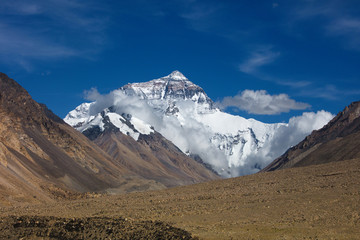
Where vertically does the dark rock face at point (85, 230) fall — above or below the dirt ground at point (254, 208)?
below

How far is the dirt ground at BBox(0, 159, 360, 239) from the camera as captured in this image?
32.8 m

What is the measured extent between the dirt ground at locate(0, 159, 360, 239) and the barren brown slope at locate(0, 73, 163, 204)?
24568 mm

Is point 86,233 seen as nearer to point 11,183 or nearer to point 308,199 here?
point 308,199

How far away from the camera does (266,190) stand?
5178 centimetres

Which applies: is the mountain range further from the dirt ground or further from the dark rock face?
the dark rock face

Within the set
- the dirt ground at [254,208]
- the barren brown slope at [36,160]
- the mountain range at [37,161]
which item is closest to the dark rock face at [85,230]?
the dirt ground at [254,208]

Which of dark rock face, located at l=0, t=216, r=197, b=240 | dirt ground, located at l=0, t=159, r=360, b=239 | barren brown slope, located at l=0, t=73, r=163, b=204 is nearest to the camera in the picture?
dark rock face, located at l=0, t=216, r=197, b=240

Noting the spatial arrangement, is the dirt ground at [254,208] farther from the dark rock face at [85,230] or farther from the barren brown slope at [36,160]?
the barren brown slope at [36,160]

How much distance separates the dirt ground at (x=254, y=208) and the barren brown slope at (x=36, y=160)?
80.6 ft

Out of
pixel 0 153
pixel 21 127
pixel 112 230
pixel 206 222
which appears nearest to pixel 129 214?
pixel 206 222

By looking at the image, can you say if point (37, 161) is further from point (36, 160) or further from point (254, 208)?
point (254, 208)

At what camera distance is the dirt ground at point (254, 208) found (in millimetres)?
32844

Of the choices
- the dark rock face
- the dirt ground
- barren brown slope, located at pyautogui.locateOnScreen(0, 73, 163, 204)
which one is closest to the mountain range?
barren brown slope, located at pyautogui.locateOnScreen(0, 73, 163, 204)

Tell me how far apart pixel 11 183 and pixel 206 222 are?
5011cm
